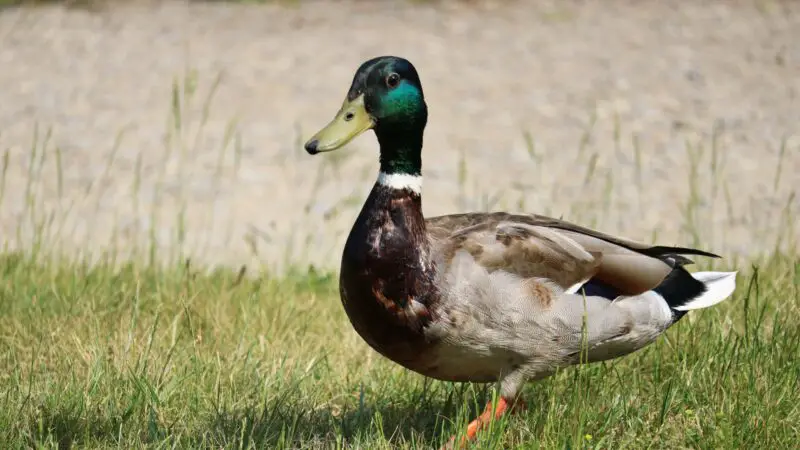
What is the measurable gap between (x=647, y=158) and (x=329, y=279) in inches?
125

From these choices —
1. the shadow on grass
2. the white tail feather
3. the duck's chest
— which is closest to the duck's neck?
the duck's chest

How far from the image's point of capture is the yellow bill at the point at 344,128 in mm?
3072

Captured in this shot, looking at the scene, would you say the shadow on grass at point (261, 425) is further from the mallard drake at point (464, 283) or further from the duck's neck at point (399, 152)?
the duck's neck at point (399, 152)

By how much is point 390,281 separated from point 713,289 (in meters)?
1.08

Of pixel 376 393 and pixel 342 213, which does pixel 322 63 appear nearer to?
pixel 342 213

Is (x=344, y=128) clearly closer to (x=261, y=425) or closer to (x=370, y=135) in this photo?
(x=261, y=425)

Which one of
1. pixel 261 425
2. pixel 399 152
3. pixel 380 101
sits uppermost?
pixel 380 101

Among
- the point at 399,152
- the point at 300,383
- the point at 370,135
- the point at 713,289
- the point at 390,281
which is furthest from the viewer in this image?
the point at 370,135

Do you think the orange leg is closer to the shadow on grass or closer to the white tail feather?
the shadow on grass

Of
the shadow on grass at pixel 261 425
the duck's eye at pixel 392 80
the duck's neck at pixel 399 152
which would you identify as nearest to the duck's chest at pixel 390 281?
the duck's neck at pixel 399 152

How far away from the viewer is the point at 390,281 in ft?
10.1

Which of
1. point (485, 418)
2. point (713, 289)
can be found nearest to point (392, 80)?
point (485, 418)

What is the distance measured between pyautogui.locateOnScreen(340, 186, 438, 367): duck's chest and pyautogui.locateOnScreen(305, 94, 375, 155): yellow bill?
0.23 m

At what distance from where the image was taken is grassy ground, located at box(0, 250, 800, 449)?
10.5 feet
